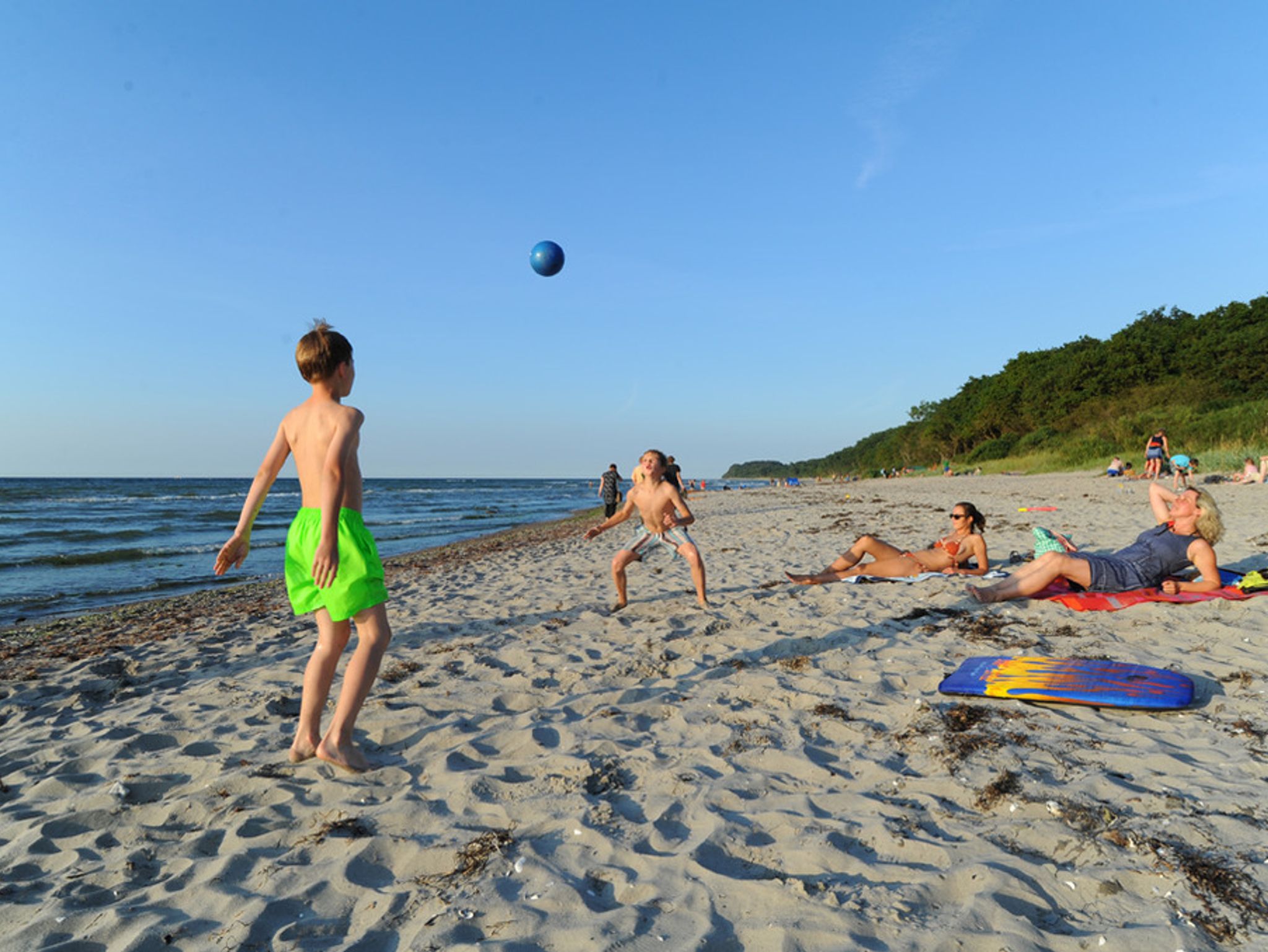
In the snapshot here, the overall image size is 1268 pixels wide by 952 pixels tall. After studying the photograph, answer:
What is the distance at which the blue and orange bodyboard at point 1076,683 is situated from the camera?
3.75 metres

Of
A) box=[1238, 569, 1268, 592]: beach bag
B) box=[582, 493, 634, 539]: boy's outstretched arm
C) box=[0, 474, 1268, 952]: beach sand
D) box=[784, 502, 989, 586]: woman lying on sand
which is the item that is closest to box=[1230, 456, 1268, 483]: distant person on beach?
box=[784, 502, 989, 586]: woman lying on sand

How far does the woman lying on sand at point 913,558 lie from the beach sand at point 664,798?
1.53 m

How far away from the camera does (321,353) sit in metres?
3.25

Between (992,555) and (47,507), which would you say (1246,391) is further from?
(47,507)

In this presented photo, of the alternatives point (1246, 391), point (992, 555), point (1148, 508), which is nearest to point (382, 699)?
point (992, 555)

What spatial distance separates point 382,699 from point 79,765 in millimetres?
1499

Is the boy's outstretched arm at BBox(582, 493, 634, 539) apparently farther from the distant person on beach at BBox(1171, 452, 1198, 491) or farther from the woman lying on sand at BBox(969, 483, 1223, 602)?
the distant person on beach at BBox(1171, 452, 1198, 491)

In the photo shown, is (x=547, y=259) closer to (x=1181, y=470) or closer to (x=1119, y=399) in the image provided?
(x=1181, y=470)

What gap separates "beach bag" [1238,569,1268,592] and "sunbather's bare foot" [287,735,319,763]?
7.06 metres

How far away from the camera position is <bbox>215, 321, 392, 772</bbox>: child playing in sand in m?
3.13

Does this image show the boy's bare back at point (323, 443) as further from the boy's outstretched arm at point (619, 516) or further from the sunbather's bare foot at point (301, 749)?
the boy's outstretched arm at point (619, 516)

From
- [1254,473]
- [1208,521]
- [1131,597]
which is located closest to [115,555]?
[1131,597]

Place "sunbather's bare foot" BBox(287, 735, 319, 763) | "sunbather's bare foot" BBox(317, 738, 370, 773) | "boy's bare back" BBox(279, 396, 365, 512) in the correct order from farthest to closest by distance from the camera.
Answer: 1. "sunbather's bare foot" BBox(287, 735, 319, 763)
2. "sunbather's bare foot" BBox(317, 738, 370, 773)
3. "boy's bare back" BBox(279, 396, 365, 512)

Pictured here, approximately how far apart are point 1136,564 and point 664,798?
217 inches
